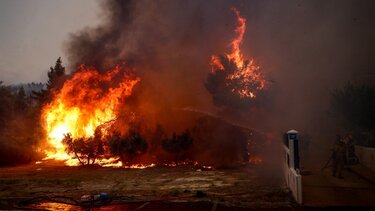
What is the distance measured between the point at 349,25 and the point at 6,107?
1580 inches

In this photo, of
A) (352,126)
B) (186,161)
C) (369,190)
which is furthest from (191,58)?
(369,190)

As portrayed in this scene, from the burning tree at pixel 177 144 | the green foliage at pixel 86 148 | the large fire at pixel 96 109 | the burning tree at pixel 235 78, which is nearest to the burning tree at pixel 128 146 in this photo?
the large fire at pixel 96 109

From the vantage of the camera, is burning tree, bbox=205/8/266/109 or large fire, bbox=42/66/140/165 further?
burning tree, bbox=205/8/266/109

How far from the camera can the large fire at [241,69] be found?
34.3 metres

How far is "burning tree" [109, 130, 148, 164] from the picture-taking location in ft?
95.4

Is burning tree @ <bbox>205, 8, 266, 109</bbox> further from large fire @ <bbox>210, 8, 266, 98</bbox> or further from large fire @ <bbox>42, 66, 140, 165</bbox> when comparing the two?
large fire @ <bbox>42, 66, 140, 165</bbox>

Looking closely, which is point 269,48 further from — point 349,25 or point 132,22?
point 132,22

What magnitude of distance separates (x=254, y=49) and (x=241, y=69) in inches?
169

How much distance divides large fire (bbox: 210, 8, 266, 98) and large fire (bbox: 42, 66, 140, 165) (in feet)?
35.9

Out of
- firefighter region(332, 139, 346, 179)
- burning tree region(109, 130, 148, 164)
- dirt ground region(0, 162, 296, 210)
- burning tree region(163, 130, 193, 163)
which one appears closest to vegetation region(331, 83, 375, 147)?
firefighter region(332, 139, 346, 179)

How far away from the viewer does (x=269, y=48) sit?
39.4 m

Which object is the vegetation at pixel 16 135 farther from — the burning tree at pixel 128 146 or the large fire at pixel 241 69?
the large fire at pixel 241 69

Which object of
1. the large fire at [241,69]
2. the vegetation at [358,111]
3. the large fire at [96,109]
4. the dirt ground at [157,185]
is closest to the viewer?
the dirt ground at [157,185]

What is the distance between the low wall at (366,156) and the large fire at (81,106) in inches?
883
